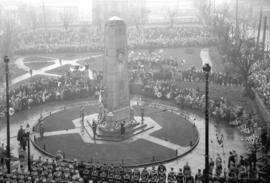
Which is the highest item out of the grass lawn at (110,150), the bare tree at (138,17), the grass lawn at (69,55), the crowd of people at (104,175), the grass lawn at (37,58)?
the bare tree at (138,17)

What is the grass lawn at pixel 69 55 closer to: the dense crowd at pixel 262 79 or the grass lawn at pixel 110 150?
the dense crowd at pixel 262 79

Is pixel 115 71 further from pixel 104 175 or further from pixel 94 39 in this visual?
pixel 94 39

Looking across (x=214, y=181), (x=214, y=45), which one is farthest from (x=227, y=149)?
(x=214, y=45)

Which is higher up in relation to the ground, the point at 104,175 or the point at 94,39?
the point at 94,39

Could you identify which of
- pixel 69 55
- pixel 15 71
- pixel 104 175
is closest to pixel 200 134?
pixel 104 175

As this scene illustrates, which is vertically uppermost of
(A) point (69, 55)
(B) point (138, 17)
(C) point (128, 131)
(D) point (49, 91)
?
(B) point (138, 17)

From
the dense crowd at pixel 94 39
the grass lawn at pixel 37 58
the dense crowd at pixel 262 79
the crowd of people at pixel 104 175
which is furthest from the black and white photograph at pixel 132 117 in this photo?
the dense crowd at pixel 94 39

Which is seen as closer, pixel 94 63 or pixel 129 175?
pixel 129 175
